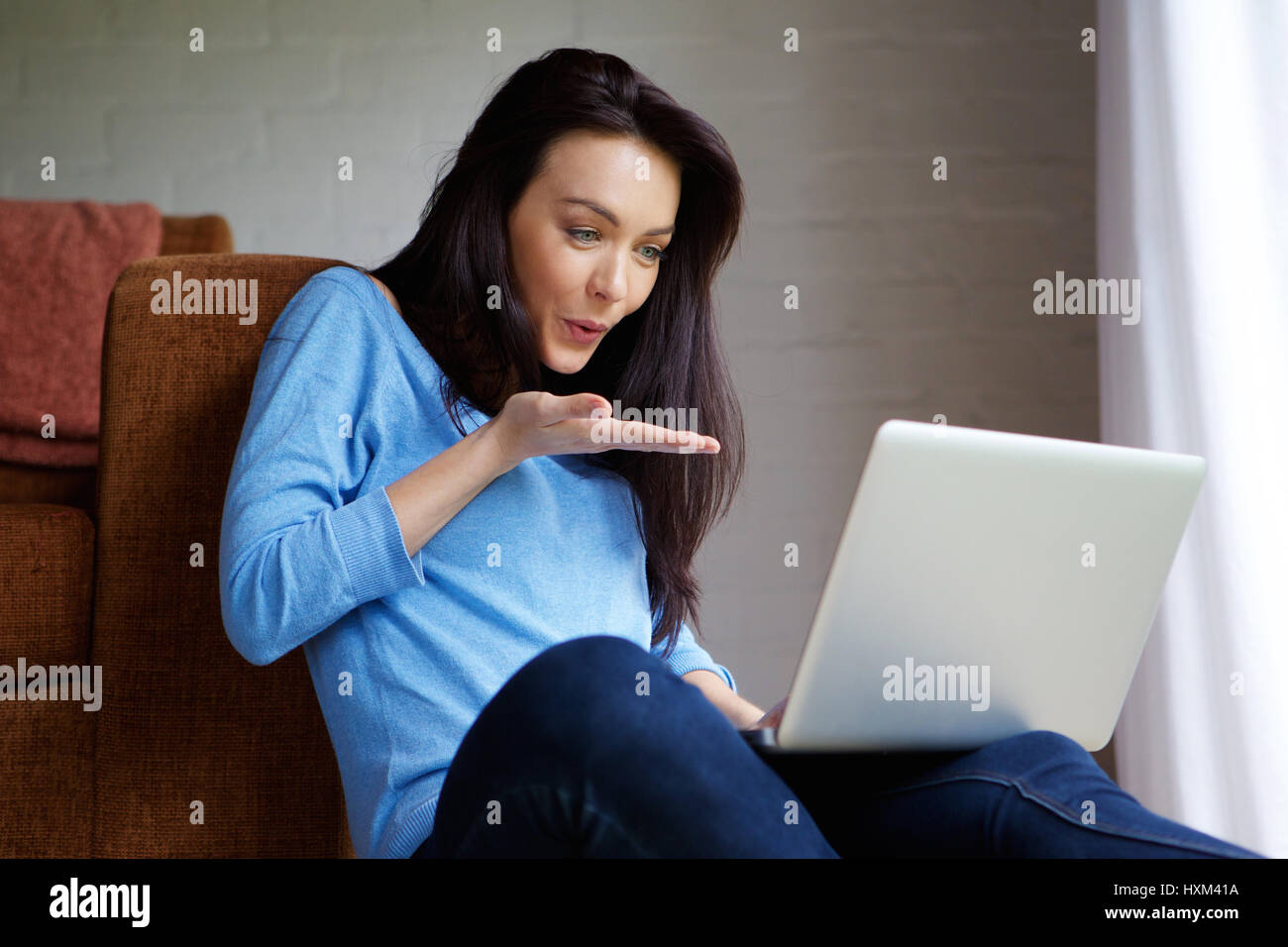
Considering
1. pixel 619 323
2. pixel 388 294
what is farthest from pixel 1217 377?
pixel 388 294

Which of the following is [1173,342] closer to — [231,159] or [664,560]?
[664,560]

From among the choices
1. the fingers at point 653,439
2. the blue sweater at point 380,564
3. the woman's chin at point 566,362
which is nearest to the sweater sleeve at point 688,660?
the blue sweater at point 380,564

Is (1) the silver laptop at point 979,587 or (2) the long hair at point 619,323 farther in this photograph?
(2) the long hair at point 619,323

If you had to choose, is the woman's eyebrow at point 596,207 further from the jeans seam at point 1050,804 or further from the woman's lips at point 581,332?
the jeans seam at point 1050,804

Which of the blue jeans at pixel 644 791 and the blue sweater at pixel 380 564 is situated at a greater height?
the blue sweater at pixel 380 564

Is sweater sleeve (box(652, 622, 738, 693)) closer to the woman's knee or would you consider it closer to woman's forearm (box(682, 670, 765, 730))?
woman's forearm (box(682, 670, 765, 730))

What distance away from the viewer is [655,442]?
854mm

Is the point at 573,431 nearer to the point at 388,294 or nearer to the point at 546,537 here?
the point at 546,537

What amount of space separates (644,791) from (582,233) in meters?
0.62

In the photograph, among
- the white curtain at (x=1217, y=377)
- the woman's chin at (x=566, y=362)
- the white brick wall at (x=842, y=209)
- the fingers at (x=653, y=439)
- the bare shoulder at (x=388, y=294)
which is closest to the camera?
the fingers at (x=653, y=439)

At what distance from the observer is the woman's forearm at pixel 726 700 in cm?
108

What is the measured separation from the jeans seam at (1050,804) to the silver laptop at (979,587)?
0.03 meters

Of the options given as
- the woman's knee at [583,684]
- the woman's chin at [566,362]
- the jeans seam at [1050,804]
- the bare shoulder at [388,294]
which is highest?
the bare shoulder at [388,294]
